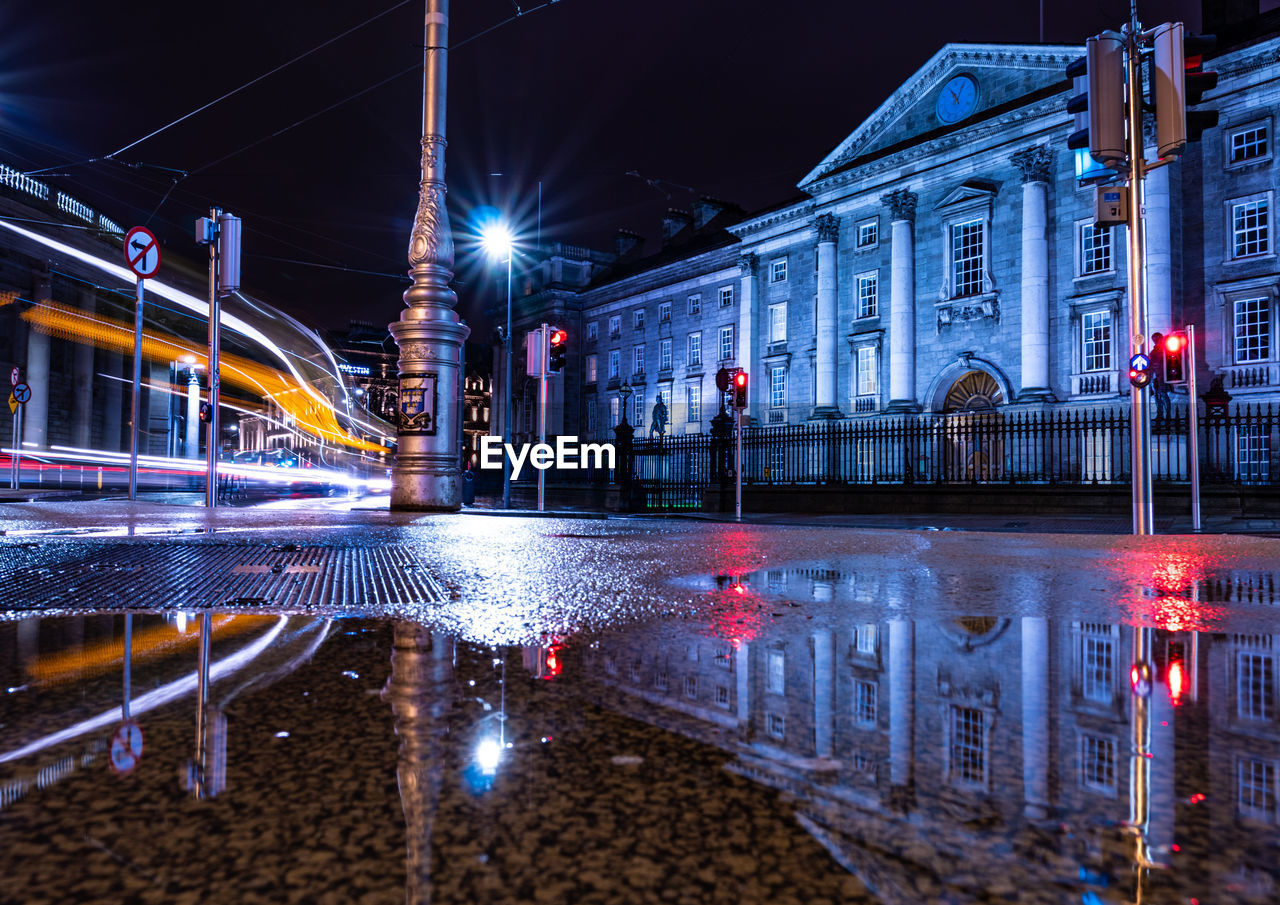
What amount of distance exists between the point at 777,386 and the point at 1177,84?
34.7 m

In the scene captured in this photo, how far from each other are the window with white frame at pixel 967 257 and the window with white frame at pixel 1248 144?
8.66 meters

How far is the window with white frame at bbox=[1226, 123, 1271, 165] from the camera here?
28.4 metres

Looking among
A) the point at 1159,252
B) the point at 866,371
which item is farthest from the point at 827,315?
the point at 1159,252

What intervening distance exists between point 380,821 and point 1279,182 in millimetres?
35654

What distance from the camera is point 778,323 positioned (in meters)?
45.6

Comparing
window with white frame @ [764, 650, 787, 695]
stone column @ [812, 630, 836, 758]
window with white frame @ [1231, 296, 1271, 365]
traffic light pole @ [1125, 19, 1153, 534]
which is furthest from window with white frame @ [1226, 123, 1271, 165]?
window with white frame @ [764, 650, 787, 695]

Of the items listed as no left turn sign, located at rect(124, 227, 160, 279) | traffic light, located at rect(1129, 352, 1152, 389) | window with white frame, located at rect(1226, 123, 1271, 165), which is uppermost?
window with white frame, located at rect(1226, 123, 1271, 165)

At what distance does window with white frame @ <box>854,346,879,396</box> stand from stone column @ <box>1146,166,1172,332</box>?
39.4 ft

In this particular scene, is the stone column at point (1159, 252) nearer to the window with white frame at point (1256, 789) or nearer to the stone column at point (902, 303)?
the stone column at point (902, 303)

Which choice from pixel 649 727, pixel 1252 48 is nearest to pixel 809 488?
pixel 1252 48

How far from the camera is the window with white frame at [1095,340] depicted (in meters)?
30.9

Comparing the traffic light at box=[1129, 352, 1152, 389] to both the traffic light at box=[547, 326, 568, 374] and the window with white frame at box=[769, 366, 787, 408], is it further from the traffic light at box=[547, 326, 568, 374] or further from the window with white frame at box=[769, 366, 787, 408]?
the window with white frame at box=[769, 366, 787, 408]

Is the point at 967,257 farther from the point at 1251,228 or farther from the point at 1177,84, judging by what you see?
the point at 1177,84

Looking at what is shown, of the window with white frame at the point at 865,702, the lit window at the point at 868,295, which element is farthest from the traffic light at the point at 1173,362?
the window with white frame at the point at 865,702
